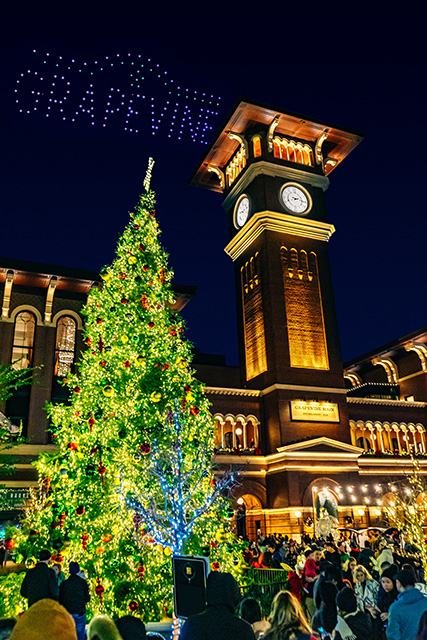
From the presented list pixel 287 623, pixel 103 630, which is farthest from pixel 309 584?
pixel 103 630

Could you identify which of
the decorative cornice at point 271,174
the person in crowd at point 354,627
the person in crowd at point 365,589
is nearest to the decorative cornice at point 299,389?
the decorative cornice at point 271,174

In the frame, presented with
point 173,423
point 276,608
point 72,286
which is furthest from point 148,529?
point 72,286

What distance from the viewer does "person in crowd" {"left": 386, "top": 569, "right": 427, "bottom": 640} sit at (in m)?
5.50

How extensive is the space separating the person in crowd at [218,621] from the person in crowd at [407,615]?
104 inches

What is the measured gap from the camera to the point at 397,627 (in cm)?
565

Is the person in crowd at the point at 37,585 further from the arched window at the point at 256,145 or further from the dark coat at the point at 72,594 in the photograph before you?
the arched window at the point at 256,145

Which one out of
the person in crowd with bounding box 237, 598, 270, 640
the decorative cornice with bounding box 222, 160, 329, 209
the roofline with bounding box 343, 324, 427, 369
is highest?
the decorative cornice with bounding box 222, 160, 329, 209

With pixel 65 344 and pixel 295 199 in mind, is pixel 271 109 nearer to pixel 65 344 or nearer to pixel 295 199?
pixel 295 199

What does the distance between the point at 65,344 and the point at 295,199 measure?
19638mm

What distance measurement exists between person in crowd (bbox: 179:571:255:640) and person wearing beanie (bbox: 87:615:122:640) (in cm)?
47

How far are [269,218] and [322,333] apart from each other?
889cm

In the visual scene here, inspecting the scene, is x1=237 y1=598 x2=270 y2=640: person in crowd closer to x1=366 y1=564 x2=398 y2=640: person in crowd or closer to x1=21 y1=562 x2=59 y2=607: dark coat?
x1=21 y1=562 x2=59 y2=607: dark coat

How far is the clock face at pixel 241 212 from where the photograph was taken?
39.9 meters

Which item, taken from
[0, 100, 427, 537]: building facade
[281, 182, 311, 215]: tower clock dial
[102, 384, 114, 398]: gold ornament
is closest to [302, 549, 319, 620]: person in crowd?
[102, 384, 114, 398]: gold ornament
